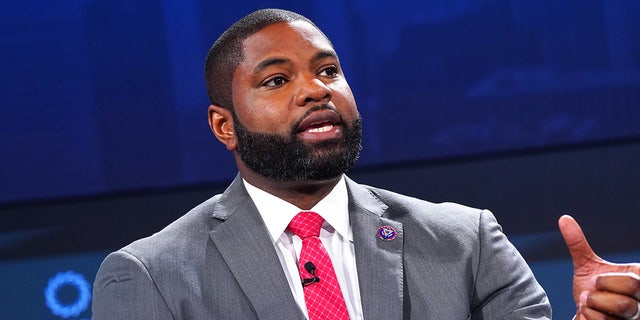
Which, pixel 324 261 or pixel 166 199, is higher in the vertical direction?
pixel 324 261

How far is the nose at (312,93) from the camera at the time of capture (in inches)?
83.8

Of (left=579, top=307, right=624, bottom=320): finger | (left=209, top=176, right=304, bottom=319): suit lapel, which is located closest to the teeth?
(left=209, top=176, right=304, bottom=319): suit lapel

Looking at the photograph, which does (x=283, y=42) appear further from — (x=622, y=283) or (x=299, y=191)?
(x=622, y=283)

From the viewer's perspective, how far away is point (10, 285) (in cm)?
369

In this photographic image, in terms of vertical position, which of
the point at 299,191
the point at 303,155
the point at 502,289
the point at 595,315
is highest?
the point at 303,155

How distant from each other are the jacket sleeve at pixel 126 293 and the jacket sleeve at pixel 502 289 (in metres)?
0.70

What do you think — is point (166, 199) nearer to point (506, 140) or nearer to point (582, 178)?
point (506, 140)

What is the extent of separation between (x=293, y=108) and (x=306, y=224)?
27cm

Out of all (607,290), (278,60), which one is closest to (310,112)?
(278,60)

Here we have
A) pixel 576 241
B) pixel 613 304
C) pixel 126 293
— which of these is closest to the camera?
pixel 613 304

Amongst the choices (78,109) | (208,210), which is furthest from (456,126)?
(208,210)

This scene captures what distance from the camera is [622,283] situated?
1724 millimetres

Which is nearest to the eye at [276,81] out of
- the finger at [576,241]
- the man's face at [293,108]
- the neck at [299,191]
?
the man's face at [293,108]

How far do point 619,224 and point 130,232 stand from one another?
6.32ft
